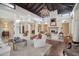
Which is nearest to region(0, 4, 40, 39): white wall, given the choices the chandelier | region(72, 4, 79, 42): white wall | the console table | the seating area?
the seating area

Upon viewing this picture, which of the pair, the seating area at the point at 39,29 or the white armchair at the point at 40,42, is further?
the white armchair at the point at 40,42

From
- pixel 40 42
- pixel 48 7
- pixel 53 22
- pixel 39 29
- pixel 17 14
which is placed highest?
pixel 48 7

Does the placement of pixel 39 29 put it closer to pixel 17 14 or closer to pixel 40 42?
pixel 40 42

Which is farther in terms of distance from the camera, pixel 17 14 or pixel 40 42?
pixel 40 42

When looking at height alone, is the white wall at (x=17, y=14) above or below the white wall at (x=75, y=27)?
above

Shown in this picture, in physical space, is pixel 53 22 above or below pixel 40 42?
above

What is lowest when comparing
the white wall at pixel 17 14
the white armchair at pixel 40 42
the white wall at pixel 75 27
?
the white armchair at pixel 40 42

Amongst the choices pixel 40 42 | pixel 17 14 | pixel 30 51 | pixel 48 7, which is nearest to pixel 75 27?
pixel 48 7

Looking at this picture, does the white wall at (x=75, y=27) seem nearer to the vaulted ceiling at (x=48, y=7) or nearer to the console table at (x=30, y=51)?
the vaulted ceiling at (x=48, y=7)

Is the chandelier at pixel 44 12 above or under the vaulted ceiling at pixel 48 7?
under

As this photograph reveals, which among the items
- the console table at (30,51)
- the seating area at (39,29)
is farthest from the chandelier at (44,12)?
the console table at (30,51)

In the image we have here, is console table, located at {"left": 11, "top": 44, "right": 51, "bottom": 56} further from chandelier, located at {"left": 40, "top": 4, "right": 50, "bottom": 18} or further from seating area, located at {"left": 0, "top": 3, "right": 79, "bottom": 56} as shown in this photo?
chandelier, located at {"left": 40, "top": 4, "right": 50, "bottom": 18}

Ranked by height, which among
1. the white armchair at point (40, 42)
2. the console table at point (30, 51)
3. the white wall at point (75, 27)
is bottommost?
the console table at point (30, 51)

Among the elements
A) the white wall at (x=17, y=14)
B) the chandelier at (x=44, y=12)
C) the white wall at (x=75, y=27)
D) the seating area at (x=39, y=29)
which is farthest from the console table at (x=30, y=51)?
the chandelier at (x=44, y=12)
